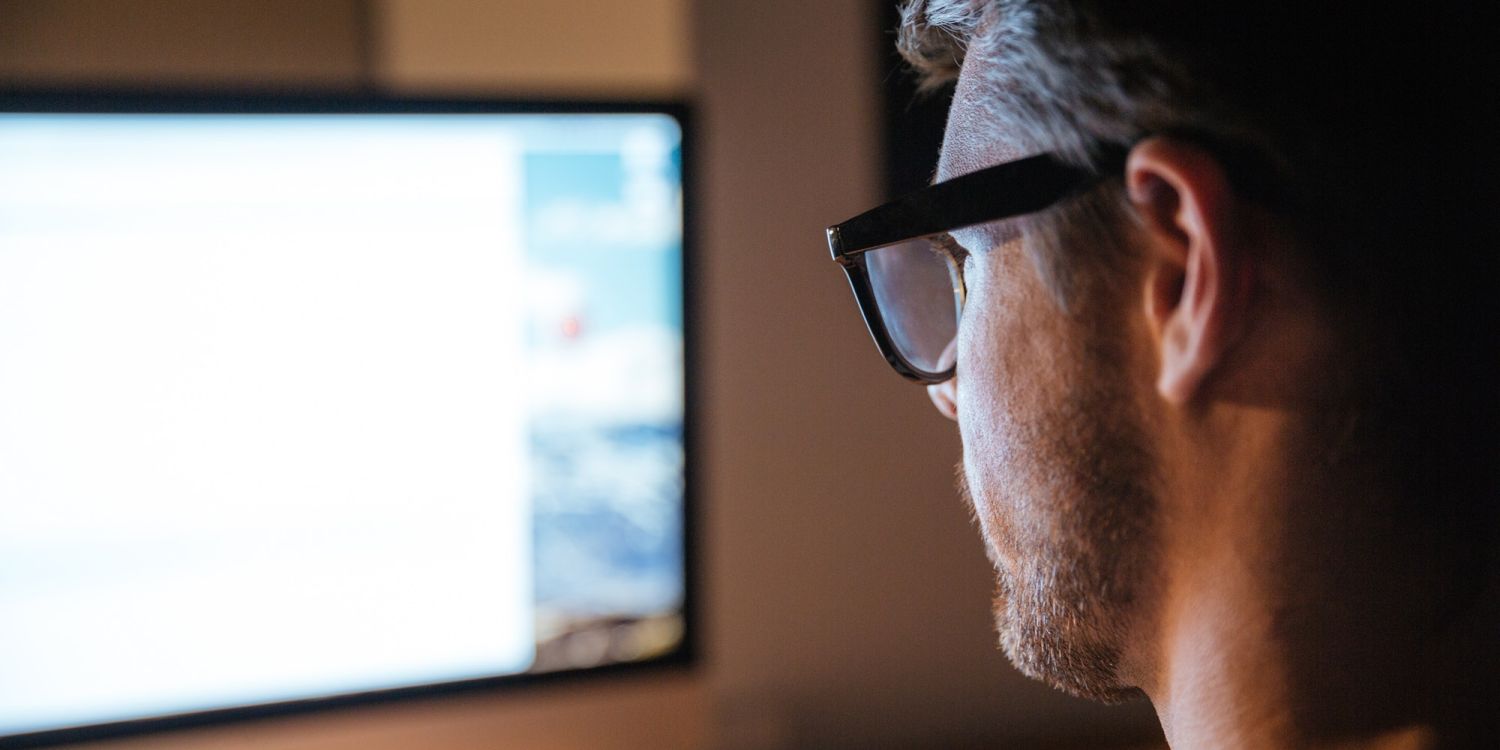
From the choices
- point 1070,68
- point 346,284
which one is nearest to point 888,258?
point 1070,68

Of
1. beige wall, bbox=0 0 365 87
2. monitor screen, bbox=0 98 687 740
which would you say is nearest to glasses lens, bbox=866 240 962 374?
monitor screen, bbox=0 98 687 740

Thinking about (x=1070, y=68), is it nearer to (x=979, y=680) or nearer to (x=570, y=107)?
(x=570, y=107)

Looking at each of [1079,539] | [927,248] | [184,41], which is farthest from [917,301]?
[184,41]

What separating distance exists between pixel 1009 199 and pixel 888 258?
Result: 0.50 ft

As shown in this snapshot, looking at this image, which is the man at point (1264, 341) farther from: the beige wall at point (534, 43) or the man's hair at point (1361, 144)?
the beige wall at point (534, 43)

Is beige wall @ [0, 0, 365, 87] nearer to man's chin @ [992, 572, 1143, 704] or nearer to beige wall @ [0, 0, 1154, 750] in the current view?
beige wall @ [0, 0, 1154, 750]

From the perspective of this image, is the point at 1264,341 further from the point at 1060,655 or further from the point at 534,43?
the point at 534,43

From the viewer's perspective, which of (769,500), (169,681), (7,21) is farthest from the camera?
(769,500)

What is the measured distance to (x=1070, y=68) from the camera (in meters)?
0.37

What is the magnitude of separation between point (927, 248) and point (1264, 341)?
214 mm

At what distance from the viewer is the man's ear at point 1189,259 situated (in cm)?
34

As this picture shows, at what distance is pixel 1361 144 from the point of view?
34 centimetres

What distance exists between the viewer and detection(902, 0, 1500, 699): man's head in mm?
338

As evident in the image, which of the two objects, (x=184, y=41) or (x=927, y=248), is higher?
(x=184, y=41)
